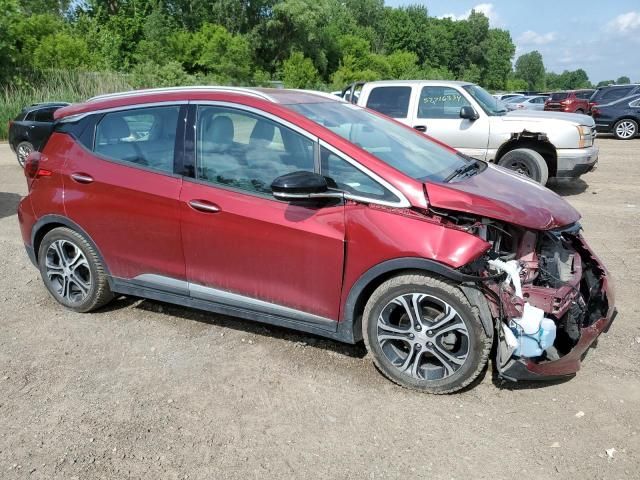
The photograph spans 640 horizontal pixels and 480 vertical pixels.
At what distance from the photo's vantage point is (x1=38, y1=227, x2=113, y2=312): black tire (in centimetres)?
441

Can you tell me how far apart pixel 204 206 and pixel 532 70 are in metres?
161

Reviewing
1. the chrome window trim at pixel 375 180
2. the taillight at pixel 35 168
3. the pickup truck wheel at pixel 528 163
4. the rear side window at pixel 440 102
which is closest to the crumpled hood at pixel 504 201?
the chrome window trim at pixel 375 180

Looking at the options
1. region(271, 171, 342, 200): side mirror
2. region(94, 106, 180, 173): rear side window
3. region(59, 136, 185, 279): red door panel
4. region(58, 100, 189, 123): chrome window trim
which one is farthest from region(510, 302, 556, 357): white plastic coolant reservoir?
region(58, 100, 189, 123): chrome window trim

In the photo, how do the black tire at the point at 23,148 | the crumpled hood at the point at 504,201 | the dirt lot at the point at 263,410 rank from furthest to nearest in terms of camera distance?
the black tire at the point at 23,148
the crumpled hood at the point at 504,201
the dirt lot at the point at 263,410

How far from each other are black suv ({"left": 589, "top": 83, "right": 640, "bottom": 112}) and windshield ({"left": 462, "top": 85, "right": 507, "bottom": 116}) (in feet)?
38.5

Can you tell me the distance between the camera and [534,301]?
11.0ft

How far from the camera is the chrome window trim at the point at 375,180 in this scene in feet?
10.8

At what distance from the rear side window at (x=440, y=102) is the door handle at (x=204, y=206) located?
6.80m

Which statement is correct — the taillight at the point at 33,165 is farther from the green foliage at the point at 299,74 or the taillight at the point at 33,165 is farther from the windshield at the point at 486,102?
the green foliage at the point at 299,74

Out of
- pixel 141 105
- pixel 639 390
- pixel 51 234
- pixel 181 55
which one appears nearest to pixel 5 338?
pixel 51 234

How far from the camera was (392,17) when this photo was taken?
292ft

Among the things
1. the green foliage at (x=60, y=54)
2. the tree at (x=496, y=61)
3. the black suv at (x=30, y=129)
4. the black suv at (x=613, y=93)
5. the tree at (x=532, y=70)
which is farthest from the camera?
the tree at (x=532, y=70)

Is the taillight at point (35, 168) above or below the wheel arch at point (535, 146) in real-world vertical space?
above

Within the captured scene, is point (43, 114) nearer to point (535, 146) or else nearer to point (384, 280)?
point (535, 146)
